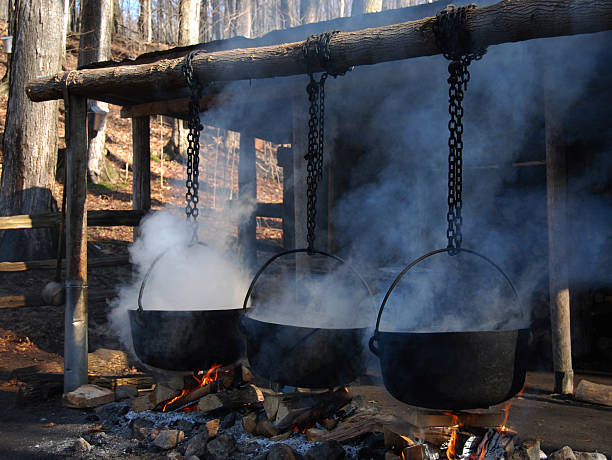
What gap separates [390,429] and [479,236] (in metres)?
3.99

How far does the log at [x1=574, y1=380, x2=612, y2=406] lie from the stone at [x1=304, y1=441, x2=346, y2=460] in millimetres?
2662

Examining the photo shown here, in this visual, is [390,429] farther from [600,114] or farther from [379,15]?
[600,114]

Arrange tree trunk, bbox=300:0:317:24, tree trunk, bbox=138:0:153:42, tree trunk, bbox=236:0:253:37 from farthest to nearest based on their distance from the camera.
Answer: tree trunk, bbox=138:0:153:42 → tree trunk, bbox=300:0:317:24 → tree trunk, bbox=236:0:253:37

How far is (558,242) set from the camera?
196 inches

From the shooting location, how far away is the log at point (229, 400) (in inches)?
156

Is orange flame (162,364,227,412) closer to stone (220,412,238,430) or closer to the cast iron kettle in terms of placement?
stone (220,412,238,430)

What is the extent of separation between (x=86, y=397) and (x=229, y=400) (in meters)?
1.30

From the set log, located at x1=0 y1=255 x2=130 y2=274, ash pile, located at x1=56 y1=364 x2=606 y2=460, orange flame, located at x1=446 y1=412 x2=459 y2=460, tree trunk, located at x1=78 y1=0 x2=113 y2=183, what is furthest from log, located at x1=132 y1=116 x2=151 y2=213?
tree trunk, located at x1=78 y1=0 x2=113 y2=183

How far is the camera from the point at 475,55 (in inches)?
112

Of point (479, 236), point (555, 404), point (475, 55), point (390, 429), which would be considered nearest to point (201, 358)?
point (390, 429)

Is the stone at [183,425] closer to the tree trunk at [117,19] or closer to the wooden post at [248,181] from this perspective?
the wooden post at [248,181]

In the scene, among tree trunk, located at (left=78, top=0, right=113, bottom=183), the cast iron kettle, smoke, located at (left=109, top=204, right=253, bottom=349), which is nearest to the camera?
the cast iron kettle

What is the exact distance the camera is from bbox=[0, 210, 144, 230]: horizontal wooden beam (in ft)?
20.4

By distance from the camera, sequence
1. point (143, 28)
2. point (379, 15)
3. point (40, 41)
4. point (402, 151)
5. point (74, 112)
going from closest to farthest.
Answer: point (74, 112) → point (379, 15) → point (402, 151) → point (40, 41) → point (143, 28)
